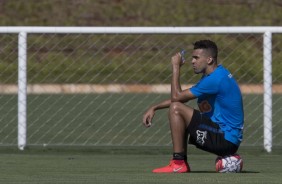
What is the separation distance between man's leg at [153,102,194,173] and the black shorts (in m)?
0.06

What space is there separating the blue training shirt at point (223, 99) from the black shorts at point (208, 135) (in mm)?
50

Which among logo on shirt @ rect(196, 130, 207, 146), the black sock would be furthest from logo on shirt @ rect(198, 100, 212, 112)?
the black sock

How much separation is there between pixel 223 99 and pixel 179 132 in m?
0.50

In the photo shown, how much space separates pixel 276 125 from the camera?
13492 mm

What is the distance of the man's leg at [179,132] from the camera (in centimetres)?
Answer: 922

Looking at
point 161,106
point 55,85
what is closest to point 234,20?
point 55,85

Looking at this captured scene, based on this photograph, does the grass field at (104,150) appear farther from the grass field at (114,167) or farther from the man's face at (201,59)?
the man's face at (201,59)

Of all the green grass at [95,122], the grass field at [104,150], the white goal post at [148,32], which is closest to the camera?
the grass field at [104,150]

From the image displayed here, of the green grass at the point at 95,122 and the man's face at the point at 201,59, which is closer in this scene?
the man's face at the point at 201,59

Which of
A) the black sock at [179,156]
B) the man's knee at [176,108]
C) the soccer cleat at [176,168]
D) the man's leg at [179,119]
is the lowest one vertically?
the soccer cleat at [176,168]

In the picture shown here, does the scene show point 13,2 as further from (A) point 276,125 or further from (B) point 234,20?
(A) point 276,125

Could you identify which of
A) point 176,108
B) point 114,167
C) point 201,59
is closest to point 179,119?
point 176,108

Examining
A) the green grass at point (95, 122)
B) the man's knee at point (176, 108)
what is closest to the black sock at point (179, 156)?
the man's knee at point (176, 108)

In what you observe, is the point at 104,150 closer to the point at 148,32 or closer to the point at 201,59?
the point at 148,32
